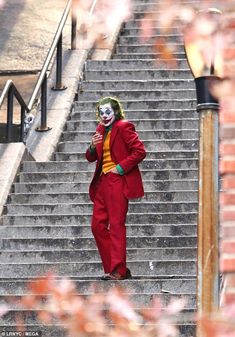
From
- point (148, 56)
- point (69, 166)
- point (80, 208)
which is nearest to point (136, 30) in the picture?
point (148, 56)

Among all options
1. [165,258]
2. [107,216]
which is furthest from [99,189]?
[165,258]

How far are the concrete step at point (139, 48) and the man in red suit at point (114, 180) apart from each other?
5608 mm

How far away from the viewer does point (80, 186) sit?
43.7 ft

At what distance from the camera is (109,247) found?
36.2 ft

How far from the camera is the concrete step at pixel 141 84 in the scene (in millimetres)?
15391

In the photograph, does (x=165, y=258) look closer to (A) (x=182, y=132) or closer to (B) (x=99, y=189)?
(B) (x=99, y=189)

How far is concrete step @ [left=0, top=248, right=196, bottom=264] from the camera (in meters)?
11.7

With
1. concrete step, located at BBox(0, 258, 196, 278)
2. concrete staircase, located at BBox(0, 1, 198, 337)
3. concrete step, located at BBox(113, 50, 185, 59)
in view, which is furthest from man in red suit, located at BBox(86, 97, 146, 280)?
concrete step, located at BBox(113, 50, 185, 59)

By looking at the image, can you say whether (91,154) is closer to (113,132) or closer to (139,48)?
(113,132)

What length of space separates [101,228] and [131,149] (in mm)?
705

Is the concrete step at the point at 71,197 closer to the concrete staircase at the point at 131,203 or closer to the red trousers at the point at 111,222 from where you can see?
the concrete staircase at the point at 131,203

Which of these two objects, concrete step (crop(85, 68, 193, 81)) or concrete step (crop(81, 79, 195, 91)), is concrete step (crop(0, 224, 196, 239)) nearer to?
concrete step (crop(81, 79, 195, 91))

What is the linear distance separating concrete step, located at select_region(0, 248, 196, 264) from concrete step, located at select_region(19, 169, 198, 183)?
1.58m

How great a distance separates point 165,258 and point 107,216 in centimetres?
85
